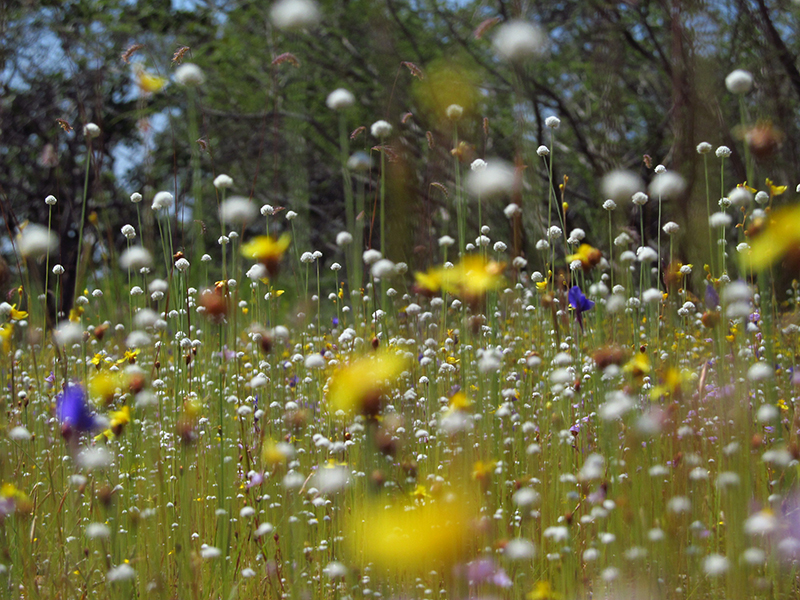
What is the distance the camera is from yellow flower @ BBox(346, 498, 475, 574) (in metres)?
1.47

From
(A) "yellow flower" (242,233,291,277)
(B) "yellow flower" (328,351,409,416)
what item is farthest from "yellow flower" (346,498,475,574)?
(A) "yellow flower" (242,233,291,277)

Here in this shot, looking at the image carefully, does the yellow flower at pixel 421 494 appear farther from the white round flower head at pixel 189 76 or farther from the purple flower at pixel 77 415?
the white round flower head at pixel 189 76

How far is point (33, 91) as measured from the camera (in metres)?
8.67

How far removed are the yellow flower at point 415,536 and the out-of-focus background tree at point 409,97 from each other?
1275 millimetres

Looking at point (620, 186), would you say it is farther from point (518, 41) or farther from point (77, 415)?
point (77, 415)

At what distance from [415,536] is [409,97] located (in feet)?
16.9

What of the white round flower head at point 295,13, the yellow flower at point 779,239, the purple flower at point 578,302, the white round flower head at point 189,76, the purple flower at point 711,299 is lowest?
the yellow flower at point 779,239

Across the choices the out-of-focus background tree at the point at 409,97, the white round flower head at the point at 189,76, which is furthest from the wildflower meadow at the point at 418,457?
the out-of-focus background tree at the point at 409,97

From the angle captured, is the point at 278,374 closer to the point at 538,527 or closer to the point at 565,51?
the point at 538,527

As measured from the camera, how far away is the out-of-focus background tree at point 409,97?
13.4ft

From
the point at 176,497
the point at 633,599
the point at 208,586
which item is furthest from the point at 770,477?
the point at 176,497

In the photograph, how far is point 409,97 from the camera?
240 inches

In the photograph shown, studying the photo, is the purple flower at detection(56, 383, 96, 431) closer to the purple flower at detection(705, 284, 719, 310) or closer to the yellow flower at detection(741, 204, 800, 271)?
the yellow flower at detection(741, 204, 800, 271)

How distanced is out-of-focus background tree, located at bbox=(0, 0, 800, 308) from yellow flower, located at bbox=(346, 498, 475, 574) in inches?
50.2
